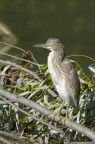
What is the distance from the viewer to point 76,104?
153 inches

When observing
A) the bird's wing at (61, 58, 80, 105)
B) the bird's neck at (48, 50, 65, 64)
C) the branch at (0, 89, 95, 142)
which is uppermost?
the bird's neck at (48, 50, 65, 64)

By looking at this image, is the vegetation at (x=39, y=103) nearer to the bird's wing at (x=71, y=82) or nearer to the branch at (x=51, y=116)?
the bird's wing at (x=71, y=82)

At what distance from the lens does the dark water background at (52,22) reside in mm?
9957

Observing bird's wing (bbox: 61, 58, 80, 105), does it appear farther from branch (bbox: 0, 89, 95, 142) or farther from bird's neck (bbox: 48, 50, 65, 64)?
branch (bbox: 0, 89, 95, 142)

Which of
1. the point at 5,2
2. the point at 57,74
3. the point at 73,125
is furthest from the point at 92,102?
the point at 5,2

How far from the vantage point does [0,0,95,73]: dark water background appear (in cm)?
996

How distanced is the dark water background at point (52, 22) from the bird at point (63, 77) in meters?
4.40

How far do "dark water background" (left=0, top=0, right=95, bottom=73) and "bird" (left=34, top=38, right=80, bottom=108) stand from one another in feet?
14.4

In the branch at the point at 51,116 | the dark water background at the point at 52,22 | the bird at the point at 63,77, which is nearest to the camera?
the branch at the point at 51,116

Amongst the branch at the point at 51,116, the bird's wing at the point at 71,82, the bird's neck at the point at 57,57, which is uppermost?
the bird's neck at the point at 57,57

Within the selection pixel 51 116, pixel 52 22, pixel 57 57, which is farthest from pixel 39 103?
pixel 52 22

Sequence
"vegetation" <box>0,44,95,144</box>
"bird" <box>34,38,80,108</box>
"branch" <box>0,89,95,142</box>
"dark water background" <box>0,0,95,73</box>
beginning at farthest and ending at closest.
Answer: "dark water background" <box>0,0,95,73</box>, "vegetation" <box>0,44,95,144</box>, "bird" <box>34,38,80,108</box>, "branch" <box>0,89,95,142</box>

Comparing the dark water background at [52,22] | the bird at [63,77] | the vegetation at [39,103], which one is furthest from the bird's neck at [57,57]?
the dark water background at [52,22]

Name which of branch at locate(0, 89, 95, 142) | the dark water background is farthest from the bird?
the dark water background
